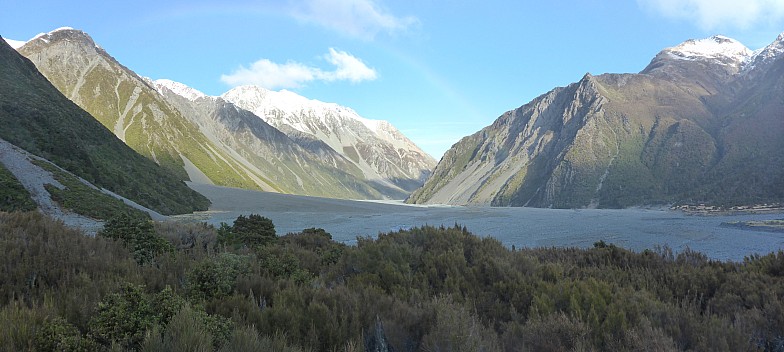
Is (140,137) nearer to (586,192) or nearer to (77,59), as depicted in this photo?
(77,59)

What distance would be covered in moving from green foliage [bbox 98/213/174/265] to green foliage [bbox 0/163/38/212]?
1613 centimetres

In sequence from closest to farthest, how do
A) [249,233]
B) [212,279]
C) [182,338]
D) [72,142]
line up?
[182,338]
[212,279]
[249,233]
[72,142]

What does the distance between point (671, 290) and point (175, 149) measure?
156324mm

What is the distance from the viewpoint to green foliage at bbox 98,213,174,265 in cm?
819

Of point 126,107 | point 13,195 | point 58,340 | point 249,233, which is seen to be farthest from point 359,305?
point 126,107

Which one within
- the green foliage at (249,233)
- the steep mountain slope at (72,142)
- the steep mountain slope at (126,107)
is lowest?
the green foliage at (249,233)

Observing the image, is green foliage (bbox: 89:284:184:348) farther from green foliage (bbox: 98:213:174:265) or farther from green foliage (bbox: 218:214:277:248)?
green foliage (bbox: 218:214:277:248)

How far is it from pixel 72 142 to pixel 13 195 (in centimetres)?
2319

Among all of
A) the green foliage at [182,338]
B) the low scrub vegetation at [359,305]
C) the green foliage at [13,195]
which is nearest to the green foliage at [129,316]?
the low scrub vegetation at [359,305]

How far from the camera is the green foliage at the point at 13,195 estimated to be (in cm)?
2069

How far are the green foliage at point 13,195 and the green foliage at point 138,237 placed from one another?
16133mm

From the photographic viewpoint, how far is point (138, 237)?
874 centimetres

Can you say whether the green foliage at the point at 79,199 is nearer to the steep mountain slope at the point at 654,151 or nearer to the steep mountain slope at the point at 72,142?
the steep mountain slope at the point at 72,142

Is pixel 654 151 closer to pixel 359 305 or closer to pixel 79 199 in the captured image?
pixel 79 199
